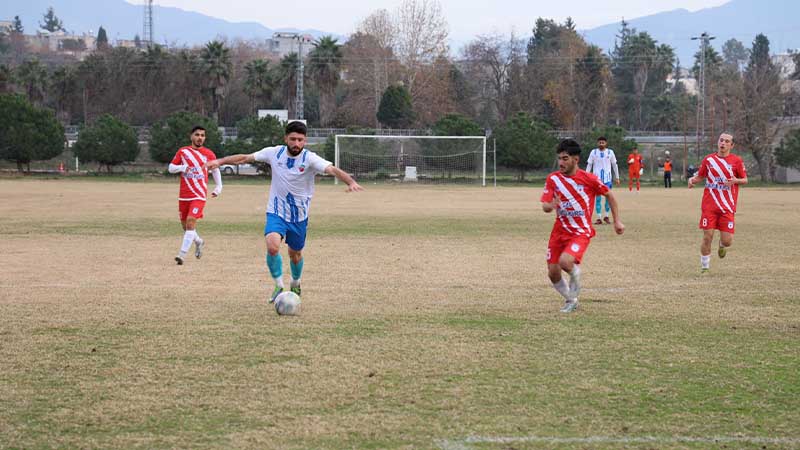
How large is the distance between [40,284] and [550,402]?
8.51 meters

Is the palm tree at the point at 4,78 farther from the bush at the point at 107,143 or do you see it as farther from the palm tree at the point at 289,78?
the palm tree at the point at 289,78

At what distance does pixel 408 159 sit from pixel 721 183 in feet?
138

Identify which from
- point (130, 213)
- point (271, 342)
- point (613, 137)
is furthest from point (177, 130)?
point (271, 342)

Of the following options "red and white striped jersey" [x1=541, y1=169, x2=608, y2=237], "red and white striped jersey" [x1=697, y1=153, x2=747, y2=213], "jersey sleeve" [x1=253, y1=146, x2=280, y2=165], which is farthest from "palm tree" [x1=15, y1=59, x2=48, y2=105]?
"red and white striped jersey" [x1=541, y1=169, x2=608, y2=237]

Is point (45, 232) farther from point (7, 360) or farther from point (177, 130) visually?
point (177, 130)

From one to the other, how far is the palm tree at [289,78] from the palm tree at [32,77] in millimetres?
20411

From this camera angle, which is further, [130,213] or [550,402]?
[130,213]

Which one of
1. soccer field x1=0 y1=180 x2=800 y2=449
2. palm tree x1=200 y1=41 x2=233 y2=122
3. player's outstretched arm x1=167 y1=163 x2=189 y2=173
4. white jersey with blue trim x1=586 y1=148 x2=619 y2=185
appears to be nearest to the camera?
soccer field x1=0 y1=180 x2=800 y2=449

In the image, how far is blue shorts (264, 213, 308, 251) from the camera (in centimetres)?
1077

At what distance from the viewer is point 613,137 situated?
201 feet

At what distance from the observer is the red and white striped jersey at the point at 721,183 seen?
15070 mm

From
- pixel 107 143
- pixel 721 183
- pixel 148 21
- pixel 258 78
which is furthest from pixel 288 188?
pixel 148 21

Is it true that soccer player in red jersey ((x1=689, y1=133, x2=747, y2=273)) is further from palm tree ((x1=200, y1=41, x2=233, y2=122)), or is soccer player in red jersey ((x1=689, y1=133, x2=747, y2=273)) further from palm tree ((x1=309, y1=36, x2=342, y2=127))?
palm tree ((x1=309, y1=36, x2=342, y2=127))

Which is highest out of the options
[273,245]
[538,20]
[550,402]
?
[538,20]
